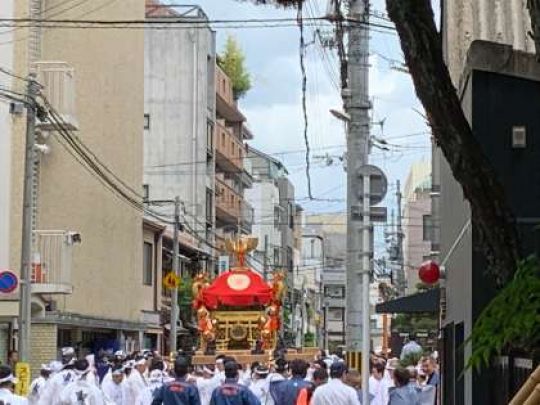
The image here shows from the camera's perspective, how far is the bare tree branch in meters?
6.25

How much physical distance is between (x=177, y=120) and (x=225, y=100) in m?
8.34

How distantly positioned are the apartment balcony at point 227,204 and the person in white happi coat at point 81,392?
167ft

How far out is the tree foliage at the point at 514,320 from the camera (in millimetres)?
5555

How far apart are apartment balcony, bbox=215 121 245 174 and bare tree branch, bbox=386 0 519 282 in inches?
2488

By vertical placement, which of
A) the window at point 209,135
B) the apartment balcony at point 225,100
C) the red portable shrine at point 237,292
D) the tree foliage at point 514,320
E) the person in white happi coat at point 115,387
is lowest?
the person in white happi coat at point 115,387

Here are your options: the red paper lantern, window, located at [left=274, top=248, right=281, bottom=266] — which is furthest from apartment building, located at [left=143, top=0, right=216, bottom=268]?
the red paper lantern

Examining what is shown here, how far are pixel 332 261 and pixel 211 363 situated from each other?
89.3 meters

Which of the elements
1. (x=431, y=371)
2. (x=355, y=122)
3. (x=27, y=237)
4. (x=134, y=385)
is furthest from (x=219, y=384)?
(x=27, y=237)

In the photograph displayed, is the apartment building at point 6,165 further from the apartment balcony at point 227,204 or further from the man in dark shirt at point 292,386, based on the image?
the apartment balcony at point 227,204

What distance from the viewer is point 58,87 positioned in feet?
107

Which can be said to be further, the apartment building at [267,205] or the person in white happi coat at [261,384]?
the apartment building at [267,205]

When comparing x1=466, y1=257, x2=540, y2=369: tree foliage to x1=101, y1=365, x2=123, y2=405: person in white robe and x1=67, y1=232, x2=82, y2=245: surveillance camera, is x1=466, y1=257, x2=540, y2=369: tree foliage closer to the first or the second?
x1=101, y1=365, x2=123, y2=405: person in white robe

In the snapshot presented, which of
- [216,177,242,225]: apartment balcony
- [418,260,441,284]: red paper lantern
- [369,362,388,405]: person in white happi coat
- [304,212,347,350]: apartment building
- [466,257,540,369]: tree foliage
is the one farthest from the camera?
[304,212,347,350]: apartment building

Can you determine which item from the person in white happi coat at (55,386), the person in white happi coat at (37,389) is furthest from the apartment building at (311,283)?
the person in white happi coat at (55,386)
